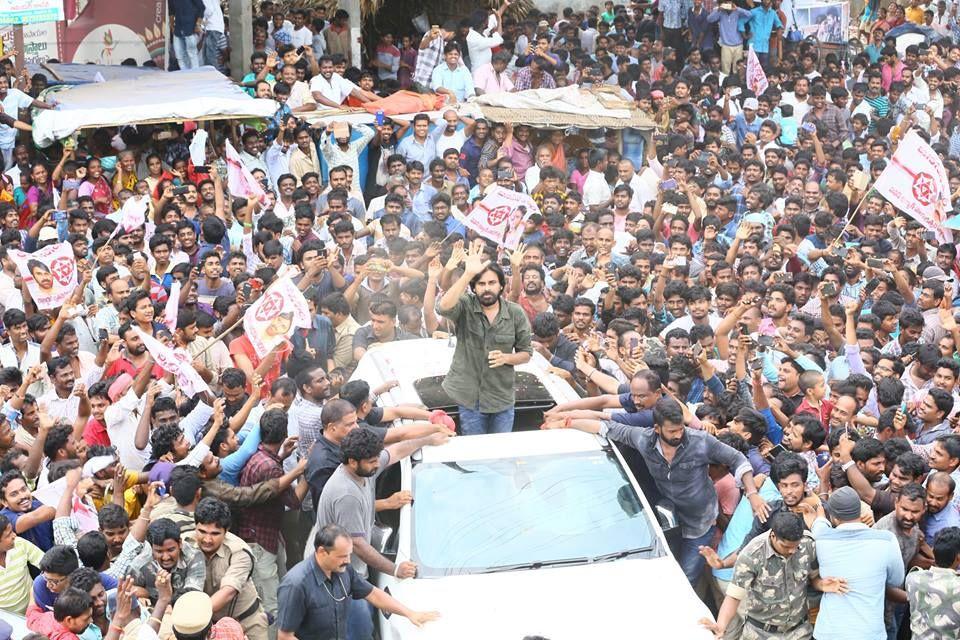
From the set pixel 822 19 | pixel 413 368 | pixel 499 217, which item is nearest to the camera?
pixel 413 368

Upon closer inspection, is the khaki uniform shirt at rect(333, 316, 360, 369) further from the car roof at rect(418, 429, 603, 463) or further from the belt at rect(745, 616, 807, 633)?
the belt at rect(745, 616, 807, 633)

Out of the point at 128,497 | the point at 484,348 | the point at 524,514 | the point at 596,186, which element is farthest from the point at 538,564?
the point at 596,186

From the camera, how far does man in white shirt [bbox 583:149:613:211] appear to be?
50.8 feet

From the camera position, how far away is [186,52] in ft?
60.6

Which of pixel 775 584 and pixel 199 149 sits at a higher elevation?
pixel 199 149

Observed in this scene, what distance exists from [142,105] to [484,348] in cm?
840

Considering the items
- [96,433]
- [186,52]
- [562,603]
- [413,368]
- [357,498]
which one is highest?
[186,52]

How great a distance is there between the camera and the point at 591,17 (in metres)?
21.6

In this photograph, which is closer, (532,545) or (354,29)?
(532,545)

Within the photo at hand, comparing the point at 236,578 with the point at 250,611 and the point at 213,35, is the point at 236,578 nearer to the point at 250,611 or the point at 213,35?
the point at 250,611

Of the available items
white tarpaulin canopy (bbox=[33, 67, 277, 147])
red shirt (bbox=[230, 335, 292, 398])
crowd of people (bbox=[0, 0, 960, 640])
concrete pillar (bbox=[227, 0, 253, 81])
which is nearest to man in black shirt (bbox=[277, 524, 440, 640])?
crowd of people (bbox=[0, 0, 960, 640])

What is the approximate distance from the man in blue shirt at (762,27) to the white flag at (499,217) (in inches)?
375

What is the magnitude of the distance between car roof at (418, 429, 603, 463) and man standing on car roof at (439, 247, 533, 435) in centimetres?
57

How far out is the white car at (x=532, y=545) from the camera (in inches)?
271
